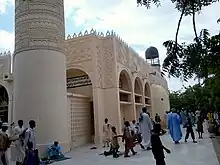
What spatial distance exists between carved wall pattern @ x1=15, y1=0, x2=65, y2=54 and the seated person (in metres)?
3.48

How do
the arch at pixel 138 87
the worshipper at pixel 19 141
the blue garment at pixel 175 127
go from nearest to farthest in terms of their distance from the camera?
the worshipper at pixel 19 141 → the blue garment at pixel 175 127 → the arch at pixel 138 87

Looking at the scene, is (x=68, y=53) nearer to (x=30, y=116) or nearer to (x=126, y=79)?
(x=126, y=79)

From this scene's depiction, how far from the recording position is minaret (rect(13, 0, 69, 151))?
9898 millimetres

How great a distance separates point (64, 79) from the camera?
1087 centimetres

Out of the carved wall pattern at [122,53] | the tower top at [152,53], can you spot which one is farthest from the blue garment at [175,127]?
the tower top at [152,53]

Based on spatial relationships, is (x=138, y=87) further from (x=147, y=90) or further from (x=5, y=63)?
(x=5, y=63)

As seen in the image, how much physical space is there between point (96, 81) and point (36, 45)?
4.85m

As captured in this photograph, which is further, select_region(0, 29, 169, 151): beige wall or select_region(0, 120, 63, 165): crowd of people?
select_region(0, 29, 169, 151): beige wall

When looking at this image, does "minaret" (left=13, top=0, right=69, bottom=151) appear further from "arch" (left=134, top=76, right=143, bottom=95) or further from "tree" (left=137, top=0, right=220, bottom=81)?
"arch" (left=134, top=76, right=143, bottom=95)

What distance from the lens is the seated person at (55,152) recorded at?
30.8 ft

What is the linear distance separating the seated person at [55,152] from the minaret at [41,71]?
0.37 meters

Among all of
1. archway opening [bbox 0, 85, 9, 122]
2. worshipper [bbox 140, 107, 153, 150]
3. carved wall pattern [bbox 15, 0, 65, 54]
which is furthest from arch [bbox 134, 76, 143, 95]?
carved wall pattern [bbox 15, 0, 65, 54]

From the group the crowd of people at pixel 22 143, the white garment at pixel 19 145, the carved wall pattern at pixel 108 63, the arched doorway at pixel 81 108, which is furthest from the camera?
the carved wall pattern at pixel 108 63

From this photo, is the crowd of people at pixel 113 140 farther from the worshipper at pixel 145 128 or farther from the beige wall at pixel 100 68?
the beige wall at pixel 100 68
